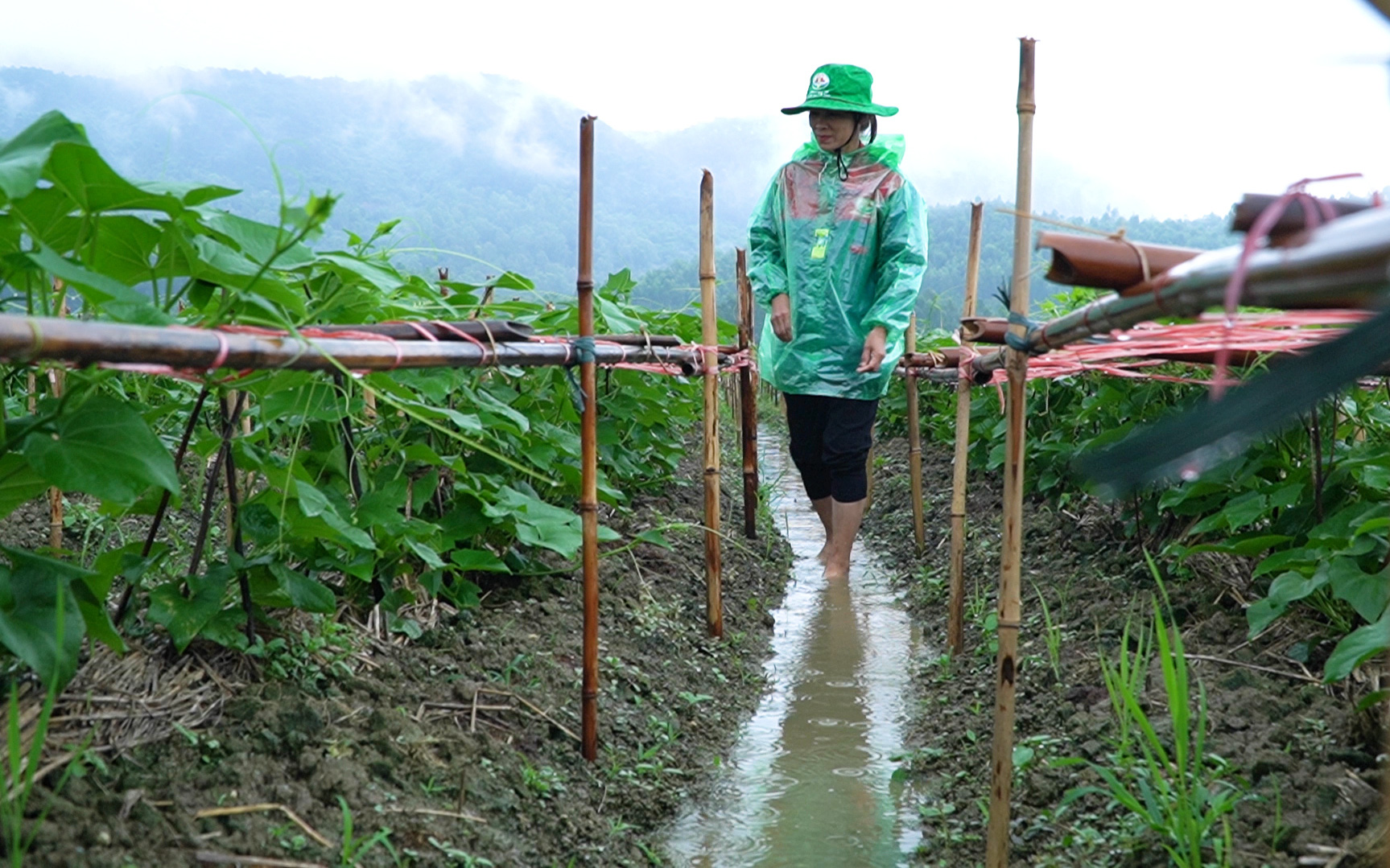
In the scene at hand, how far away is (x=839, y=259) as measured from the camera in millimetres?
4473

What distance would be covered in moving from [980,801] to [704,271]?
2.12m

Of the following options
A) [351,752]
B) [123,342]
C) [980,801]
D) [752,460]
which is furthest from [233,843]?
[752,460]

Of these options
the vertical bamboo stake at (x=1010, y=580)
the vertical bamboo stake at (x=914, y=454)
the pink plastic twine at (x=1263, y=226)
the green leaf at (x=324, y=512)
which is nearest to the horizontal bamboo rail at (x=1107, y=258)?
the pink plastic twine at (x=1263, y=226)

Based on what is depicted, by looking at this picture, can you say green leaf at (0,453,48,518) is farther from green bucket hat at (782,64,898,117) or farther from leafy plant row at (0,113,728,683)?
green bucket hat at (782,64,898,117)

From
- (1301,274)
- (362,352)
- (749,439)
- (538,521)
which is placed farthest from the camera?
(749,439)

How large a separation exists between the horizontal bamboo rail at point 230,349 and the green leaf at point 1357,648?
63.0 inches

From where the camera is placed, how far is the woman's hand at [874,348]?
4324mm

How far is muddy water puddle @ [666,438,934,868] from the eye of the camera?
2.55 metres

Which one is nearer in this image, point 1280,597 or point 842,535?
point 1280,597

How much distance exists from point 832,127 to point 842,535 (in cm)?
167

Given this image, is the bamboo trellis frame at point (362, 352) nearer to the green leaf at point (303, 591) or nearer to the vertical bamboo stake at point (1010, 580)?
the green leaf at point (303, 591)

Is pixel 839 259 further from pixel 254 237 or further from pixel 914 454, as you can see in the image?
pixel 254 237

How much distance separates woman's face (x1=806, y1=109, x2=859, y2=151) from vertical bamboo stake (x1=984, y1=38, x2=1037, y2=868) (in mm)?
2224

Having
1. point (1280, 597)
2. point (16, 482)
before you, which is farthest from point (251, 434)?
point (1280, 597)
